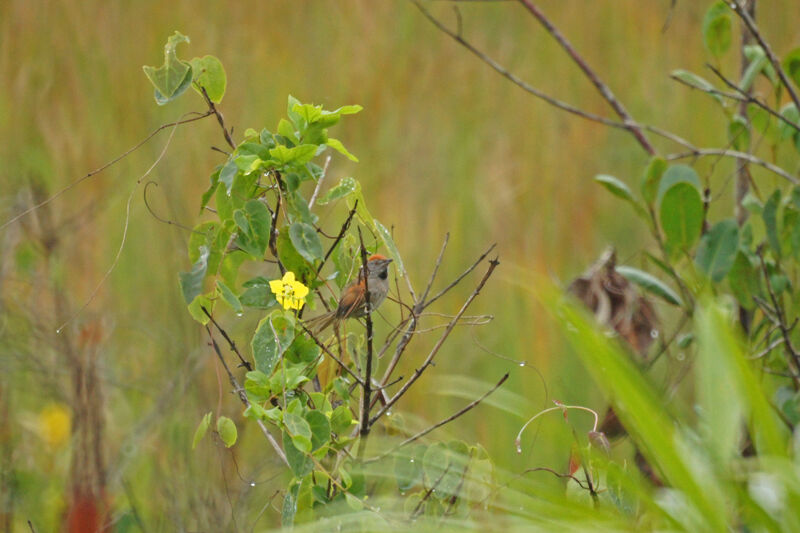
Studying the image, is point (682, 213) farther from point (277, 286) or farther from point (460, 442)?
point (277, 286)

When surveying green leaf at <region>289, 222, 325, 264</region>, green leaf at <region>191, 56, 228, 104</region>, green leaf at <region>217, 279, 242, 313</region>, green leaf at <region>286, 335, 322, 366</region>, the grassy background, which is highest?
green leaf at <region>191, 56, 228, 104</region>

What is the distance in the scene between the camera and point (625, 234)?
3.66 meters

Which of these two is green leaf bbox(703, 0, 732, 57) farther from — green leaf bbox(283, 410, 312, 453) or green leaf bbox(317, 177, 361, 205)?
green leaf bbox(283, 410, 312, 453)

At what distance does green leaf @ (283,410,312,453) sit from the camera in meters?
1.11

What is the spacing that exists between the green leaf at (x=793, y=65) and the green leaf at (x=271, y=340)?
1433 millimetres

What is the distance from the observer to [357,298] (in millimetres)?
1377

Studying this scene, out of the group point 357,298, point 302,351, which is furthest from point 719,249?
point 302,351

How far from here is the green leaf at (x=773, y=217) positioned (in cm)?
212

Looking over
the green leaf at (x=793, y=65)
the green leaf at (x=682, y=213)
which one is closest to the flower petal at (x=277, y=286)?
the green leaf at (x=682, y=213)

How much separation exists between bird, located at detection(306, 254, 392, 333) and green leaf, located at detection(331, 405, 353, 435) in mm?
120

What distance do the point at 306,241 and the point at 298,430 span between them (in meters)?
0.25

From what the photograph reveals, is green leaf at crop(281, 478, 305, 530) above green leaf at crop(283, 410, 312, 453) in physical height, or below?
below

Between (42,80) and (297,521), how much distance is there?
332cm

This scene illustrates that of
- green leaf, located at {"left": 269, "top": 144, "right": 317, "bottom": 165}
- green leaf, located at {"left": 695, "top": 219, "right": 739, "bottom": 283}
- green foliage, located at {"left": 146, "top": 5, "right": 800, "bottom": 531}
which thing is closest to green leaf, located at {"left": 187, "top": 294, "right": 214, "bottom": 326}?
green foliage, located at {"left": 146, "top": 5, "right": 800, "bottom": 531}
